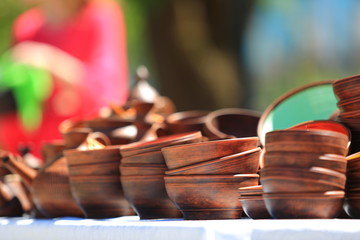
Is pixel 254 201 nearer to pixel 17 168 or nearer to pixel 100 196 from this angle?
pixel 100 196

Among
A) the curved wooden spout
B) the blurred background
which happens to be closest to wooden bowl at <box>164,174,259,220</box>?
the curved wooden spout

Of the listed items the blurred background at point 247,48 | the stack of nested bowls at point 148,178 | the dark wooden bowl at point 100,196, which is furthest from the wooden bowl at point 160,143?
the blurred background at point 247,48

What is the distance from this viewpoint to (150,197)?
1188mm

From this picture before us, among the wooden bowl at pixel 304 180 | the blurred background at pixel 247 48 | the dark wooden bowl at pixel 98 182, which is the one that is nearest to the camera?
the wooden bowl at pixel 304 180

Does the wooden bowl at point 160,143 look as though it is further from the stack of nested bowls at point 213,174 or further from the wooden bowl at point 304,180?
the wooden bowl at point 304,180

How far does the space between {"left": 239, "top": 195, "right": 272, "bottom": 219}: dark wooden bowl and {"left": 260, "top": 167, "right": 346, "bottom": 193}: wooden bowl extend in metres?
0.08

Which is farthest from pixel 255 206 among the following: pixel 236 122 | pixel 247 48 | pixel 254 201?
pixel 247 48

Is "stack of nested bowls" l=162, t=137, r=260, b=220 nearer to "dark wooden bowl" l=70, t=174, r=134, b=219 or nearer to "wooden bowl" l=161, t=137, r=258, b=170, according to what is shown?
"wooden bowl" l=161, t=137, r=258, b=170

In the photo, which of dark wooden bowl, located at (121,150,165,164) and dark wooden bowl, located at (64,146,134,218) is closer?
dark wooden bowl, located at (121,150,165,164)

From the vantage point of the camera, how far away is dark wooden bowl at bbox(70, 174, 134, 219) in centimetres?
128

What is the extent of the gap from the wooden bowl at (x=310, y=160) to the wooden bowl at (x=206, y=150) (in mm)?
131

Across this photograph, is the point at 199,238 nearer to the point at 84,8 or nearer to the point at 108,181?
the point at 108,181

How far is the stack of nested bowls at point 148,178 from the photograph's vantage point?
1.16 meters

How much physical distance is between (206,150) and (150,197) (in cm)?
22
